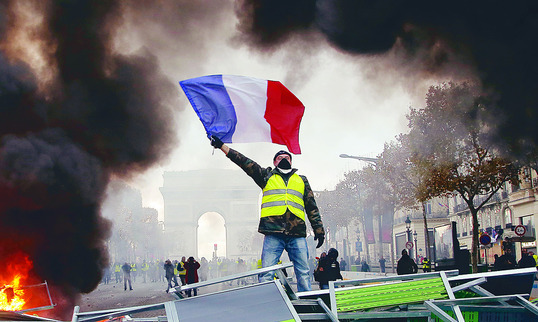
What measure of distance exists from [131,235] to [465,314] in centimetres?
7414

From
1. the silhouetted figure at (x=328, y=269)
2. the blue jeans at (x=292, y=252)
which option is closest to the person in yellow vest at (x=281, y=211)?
the blue jeans at (x=292, y=252)

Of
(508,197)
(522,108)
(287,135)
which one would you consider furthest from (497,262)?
(508,197)

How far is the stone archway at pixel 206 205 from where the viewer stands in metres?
76.6

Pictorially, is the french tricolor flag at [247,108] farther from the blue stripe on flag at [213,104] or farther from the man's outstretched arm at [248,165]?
the man's outstretched arm at [248,165]

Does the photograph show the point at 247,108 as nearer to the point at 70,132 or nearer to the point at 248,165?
the point at 248,165

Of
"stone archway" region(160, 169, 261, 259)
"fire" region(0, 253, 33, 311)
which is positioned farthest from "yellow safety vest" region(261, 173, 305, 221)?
"stone archway" region(160, 169, 261, 259)

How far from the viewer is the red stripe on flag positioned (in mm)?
7176

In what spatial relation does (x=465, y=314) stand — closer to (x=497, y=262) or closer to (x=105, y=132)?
(x=497, y=262)

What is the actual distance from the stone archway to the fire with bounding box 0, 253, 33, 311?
5889 cm

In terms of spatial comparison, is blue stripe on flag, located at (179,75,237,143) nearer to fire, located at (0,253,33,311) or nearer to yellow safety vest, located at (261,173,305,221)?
yellow safety vest, located at (261,173,305,221)

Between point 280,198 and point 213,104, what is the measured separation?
1.59 metres

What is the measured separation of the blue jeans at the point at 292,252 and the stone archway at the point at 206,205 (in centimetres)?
6601

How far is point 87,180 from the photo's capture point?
1417 cm

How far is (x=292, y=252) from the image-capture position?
623 centimetres
